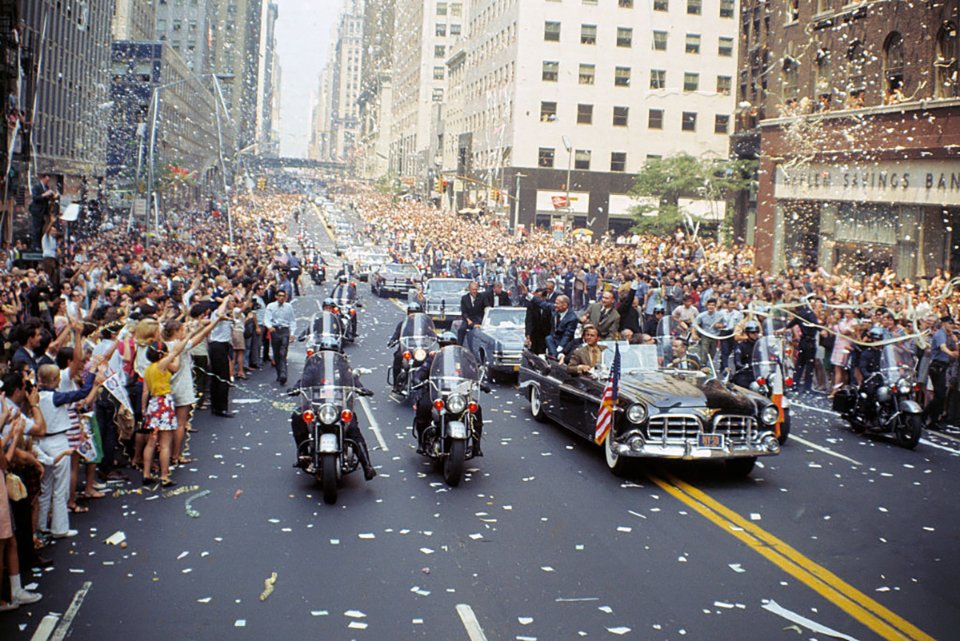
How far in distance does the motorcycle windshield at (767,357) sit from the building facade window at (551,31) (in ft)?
214

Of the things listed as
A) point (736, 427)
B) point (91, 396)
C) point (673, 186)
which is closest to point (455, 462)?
point (736, 427)

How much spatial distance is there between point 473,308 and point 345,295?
5.00m

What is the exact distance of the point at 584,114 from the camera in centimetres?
7819

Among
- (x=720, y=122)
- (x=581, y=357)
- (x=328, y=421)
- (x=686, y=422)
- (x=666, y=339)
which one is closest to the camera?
(x=328, y=421)

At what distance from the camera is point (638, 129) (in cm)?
7888

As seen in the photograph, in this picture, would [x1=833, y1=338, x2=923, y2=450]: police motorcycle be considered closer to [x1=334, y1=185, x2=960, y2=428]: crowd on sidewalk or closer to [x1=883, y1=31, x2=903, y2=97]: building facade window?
[x1=334, y1=185, x2=960, y2=428]: crowd on sidewalk

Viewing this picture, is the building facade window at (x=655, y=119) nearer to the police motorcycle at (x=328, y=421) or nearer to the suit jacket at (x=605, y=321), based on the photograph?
the suit jacket at (x=605, y=321)

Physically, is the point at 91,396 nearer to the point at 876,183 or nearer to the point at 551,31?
the point at 876,183

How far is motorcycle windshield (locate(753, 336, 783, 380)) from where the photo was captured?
48.5 ft

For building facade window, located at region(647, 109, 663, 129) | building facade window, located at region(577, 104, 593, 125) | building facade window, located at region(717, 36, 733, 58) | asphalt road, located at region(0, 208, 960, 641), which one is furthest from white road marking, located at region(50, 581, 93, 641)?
building facade window, located at region(717, 36, 733, 58)

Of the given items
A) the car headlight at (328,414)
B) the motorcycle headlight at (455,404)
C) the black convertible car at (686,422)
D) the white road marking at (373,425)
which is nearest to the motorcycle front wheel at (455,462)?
the motorcycle headlight at (455,404)

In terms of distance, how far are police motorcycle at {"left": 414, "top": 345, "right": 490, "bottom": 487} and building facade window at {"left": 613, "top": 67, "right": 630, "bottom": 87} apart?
68.9 m

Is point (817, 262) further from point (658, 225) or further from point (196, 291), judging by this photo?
point (196, 291)

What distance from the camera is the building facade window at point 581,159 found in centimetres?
7738
